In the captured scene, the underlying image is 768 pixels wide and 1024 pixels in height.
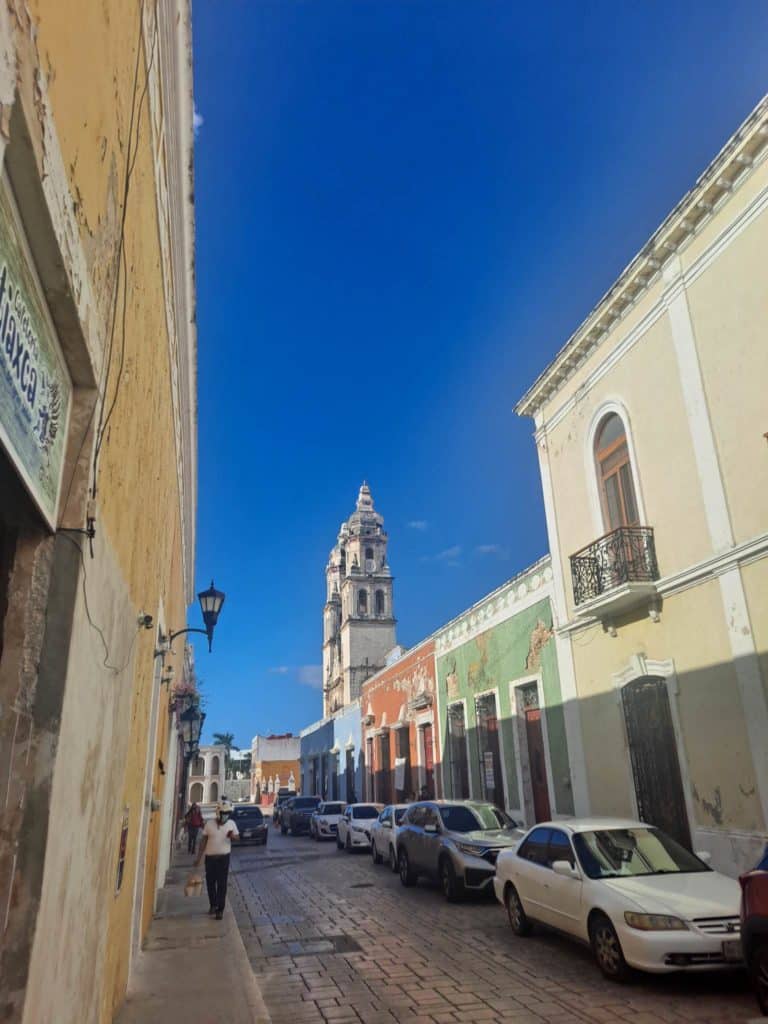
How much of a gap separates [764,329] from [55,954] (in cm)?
1120

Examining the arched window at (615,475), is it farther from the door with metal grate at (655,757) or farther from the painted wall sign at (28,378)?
the painted wall sign at (28,378)

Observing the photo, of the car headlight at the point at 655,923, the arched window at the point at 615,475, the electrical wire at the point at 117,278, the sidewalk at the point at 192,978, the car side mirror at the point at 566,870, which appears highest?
the arched window at the point at 615,475

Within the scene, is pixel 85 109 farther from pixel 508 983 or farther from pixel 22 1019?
pixel 508 983

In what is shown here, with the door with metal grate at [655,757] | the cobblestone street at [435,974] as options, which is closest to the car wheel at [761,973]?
the cobblestone street at [435,974]

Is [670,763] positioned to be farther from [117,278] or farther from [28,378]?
[28,378]

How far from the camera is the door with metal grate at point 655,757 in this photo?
11875mm

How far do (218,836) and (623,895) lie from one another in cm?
629

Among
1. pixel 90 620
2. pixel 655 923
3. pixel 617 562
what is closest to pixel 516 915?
pixel 655 923

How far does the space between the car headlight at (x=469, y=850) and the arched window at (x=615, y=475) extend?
644cm

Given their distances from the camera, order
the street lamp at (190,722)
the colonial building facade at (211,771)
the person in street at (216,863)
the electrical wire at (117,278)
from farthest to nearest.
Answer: the colonial building facade at (211,771) → the street lamp at (190,722) → the person in street at (216,863) → the electrical wire at (117,278)

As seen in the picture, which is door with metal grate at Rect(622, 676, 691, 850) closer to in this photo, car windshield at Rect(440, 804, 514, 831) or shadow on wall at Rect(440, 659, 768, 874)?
shadow on wall at Rect(440, 659, 768, 874)

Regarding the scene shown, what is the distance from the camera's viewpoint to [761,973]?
546 cm

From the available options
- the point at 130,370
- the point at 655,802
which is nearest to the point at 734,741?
the point at 655,802

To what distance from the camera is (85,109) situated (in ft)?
9.45
